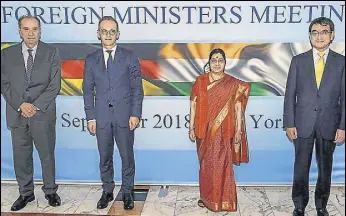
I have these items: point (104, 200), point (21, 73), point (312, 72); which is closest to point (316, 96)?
point (312, 72)

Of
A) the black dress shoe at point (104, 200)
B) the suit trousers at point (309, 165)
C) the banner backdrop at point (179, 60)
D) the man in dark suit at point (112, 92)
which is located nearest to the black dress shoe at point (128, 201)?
the black dress shoe at point (104, 200)

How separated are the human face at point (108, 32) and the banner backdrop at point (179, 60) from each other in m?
0.42

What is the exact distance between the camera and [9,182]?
430cm

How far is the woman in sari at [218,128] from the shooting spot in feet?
11.6

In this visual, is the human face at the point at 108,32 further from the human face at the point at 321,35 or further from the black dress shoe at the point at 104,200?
the human face at the point at 321,35

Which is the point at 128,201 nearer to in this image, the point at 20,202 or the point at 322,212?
the point at 20,202

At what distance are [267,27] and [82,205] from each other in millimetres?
2025

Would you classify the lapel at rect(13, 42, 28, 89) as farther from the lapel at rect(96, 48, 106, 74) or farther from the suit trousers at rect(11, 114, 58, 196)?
the lapel at rect(96, 48, 106, 74)

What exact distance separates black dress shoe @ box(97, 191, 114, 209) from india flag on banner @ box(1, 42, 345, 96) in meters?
0.87

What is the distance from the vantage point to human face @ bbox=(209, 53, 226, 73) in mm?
3480

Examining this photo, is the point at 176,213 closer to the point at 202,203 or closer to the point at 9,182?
the point at 202,203

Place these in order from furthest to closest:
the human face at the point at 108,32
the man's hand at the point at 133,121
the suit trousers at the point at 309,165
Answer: the man's hand at the point at 133,121
the human face at the point at 108,32
the suit trousers at the point at 309,165

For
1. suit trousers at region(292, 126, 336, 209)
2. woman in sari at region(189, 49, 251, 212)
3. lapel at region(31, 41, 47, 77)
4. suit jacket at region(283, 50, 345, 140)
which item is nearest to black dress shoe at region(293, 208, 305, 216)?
suit trousers at region(292, 126, 336, 209)

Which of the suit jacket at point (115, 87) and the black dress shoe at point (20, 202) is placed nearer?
the suit jacket at point (115, 87)
